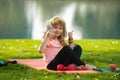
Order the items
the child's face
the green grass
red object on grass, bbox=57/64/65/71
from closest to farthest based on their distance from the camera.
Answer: the green grass
red object on grass, bbox=57/64/65/71
the child's face

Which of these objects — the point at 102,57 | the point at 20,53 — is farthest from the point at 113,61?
the point at 20,53

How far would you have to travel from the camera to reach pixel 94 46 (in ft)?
46.4

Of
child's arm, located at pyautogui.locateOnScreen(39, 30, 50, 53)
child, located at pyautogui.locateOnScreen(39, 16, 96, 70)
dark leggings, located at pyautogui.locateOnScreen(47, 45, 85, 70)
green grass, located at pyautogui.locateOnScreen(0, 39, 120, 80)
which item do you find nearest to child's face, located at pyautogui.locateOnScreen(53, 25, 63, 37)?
child, located at pyautogui.locateOnScreen(39, 16, 96, 70)

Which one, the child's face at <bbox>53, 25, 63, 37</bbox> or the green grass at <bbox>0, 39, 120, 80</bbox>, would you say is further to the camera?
the child's face at <bbox>53, 25, 63, 37</bbox>

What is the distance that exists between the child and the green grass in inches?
19.6

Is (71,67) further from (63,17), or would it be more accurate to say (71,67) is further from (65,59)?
(63,17)

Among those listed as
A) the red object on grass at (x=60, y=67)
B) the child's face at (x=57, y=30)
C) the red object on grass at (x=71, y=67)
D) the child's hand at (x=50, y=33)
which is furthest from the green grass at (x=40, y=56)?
the child's face at (x=57, y=30)

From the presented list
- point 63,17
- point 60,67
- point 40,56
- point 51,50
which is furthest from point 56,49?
point 63,17

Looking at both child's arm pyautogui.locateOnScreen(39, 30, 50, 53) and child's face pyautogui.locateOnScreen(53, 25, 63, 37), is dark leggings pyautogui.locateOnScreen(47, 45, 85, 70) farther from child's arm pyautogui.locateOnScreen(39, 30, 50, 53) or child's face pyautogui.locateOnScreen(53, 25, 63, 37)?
child's face pyautogui.locateOnScreen(53, 25, 63, 37)

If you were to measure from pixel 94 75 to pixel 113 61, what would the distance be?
2457mm

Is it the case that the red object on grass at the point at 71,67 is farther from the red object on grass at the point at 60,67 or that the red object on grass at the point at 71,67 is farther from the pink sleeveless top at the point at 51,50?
the pink sleeveless top at the point at 51,50

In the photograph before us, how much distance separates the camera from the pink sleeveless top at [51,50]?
370 inches

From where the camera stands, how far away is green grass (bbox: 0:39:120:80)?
8180mm

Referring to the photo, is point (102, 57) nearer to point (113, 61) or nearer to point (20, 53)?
point (113, 61)
